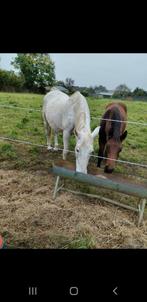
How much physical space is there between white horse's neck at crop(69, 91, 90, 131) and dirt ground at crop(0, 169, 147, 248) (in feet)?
2.40

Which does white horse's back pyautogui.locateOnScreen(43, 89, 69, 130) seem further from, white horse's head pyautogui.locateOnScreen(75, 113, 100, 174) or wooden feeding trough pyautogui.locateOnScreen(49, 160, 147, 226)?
wooden feeding trough pyautogui.locateOnScreen(49, 160, 147, 226)

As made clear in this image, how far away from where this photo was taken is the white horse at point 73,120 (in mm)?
3049

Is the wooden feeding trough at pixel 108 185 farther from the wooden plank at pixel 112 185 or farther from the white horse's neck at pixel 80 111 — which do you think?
the white horse's neck at pixel 80 111

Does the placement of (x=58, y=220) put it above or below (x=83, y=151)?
below

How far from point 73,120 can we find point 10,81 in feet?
4.42

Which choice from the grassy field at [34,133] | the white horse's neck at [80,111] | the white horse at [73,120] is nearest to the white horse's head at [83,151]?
the white horse at [73,120]

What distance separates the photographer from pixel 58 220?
2.51 meters

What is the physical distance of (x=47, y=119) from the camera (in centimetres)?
452

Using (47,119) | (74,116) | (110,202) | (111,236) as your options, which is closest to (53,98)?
(47,119)

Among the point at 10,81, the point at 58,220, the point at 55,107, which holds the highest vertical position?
the point at 10,81
